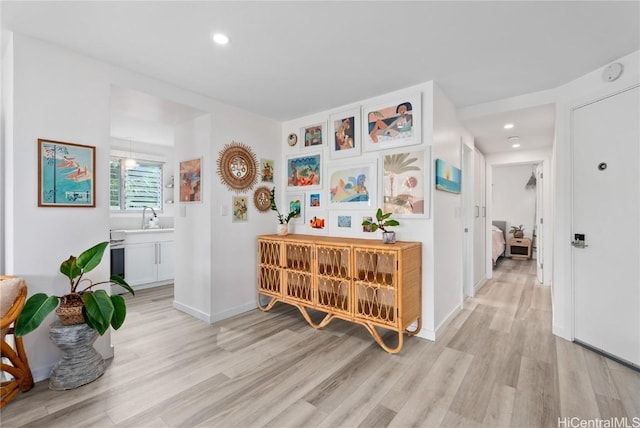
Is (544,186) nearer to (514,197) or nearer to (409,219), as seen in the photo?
(514,197)

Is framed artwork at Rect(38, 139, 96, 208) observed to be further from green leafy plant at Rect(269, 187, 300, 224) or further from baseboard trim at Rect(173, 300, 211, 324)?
green leafy plant at Rect(269, 187, 300, 224)

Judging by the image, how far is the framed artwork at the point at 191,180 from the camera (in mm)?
3287

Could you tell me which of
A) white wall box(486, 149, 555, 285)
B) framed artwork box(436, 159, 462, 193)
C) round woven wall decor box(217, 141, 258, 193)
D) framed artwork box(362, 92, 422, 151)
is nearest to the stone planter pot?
framed artwork box(436, 159, 462, 193)

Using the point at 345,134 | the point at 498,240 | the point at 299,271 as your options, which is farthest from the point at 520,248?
the point at 299,271

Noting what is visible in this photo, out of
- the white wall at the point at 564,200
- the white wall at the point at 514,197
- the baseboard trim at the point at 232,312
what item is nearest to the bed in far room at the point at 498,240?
the white wall at the point at 514,197

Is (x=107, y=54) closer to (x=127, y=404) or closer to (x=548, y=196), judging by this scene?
(x=127, y=404)

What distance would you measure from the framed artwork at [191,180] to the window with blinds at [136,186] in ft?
7.17

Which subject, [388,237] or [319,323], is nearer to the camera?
[388,237]

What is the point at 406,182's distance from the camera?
9.46 feet

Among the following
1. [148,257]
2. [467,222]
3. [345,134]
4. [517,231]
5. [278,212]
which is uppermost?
[345,134]

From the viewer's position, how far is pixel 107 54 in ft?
7.57

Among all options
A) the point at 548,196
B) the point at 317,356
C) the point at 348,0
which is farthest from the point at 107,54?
the point at 548,196

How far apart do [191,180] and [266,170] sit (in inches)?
35.0

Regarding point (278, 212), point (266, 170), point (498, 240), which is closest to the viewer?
point (266, 170)
